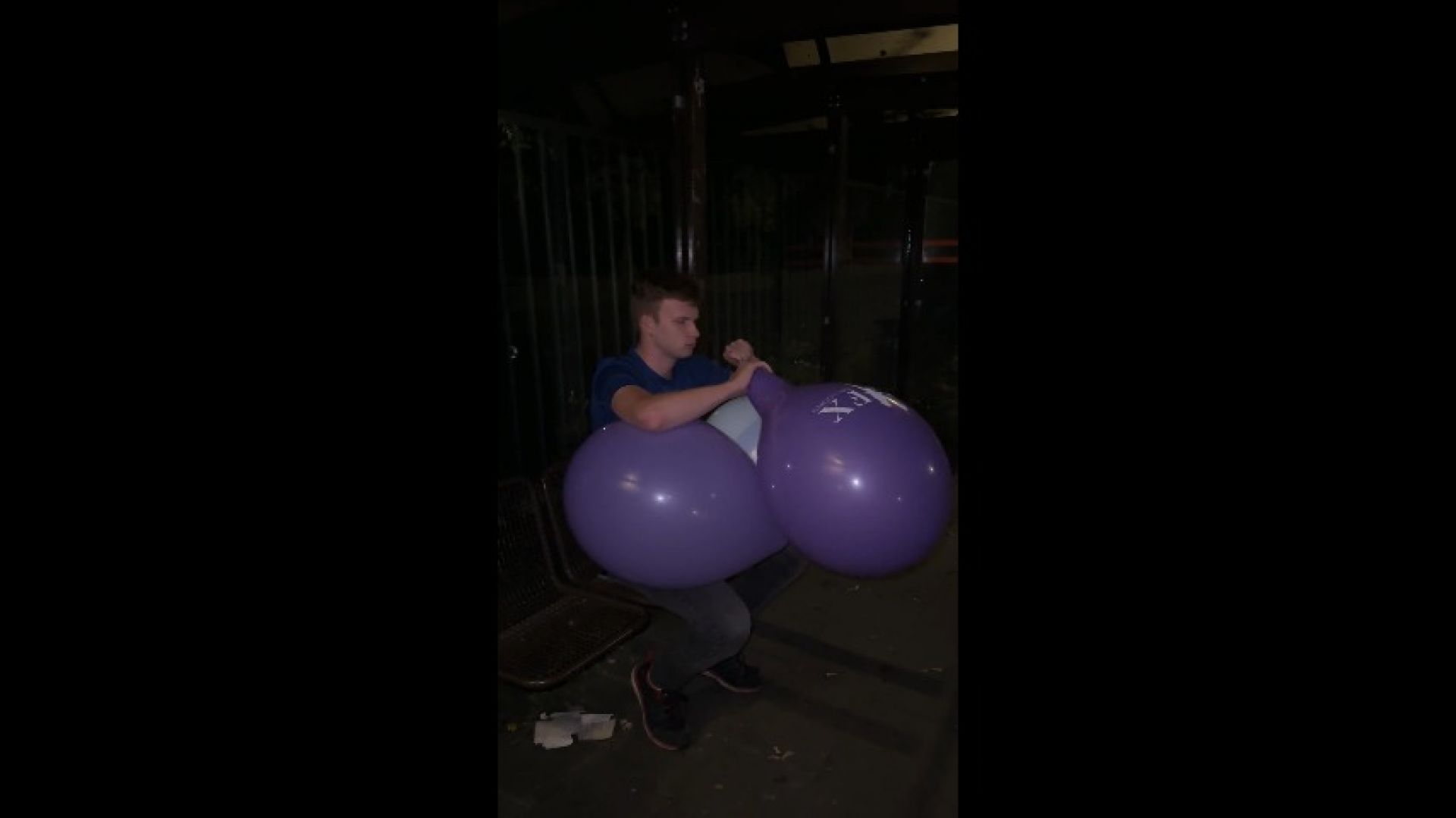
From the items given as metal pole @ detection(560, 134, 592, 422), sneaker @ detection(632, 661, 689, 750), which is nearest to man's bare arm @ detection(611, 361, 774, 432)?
sneaker @ detection(632, 661, 689, 750)

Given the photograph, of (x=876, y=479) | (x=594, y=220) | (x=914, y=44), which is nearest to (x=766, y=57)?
(x=914, y=44)

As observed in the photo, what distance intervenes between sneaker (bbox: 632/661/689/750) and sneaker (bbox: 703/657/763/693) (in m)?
0.30

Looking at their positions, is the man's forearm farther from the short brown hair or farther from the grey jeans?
the grey jeans

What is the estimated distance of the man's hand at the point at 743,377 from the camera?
218 cm

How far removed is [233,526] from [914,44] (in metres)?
4.80

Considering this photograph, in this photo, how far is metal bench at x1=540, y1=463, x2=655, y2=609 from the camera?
336 centimetres

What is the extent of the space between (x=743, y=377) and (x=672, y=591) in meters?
0.85

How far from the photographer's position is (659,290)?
256 cm

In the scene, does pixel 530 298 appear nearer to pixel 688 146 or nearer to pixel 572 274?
pixel 572 274

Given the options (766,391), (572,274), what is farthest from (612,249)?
(766,391)

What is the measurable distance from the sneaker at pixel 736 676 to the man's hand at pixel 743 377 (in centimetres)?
126

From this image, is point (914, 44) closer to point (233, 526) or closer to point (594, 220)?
point (594, 220)

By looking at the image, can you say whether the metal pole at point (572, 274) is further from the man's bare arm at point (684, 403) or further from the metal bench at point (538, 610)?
the man's bare arm at point (684, 403)

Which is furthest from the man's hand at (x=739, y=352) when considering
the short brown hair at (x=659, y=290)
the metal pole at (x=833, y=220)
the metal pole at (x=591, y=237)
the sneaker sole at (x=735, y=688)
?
the metal pole at (x=833, y=220)
